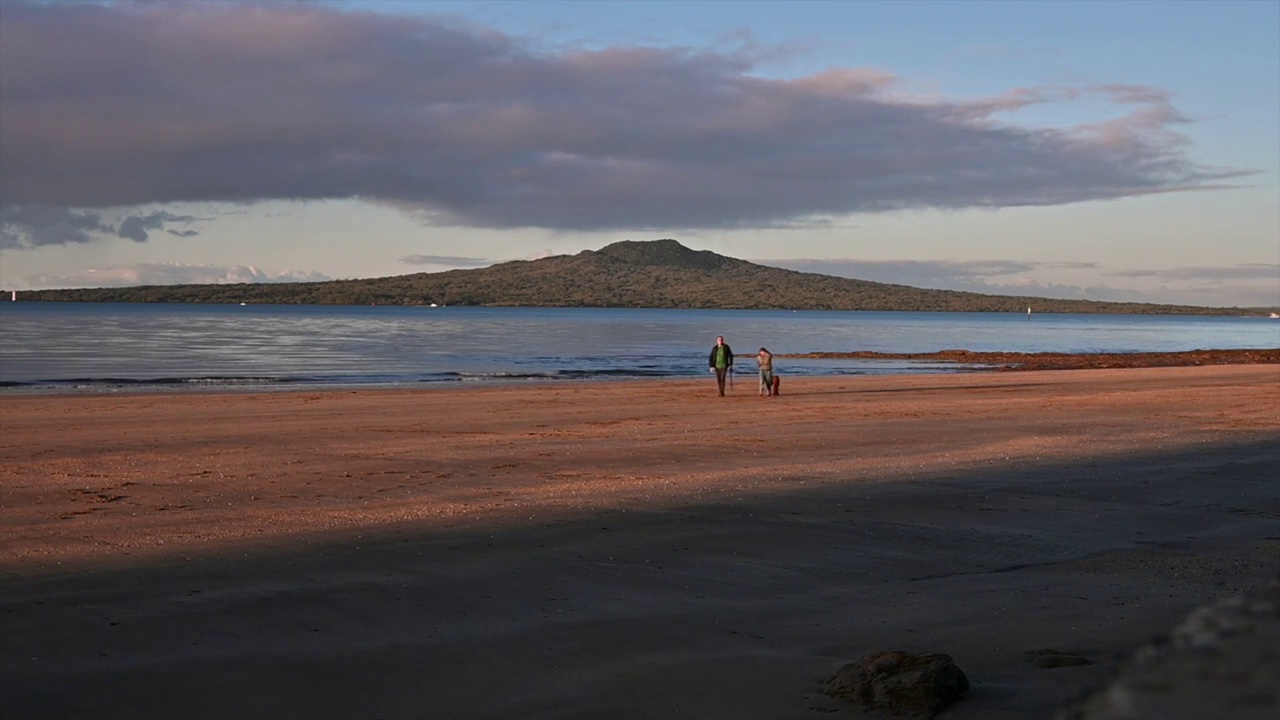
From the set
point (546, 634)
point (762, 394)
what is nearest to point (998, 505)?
point (546, 634)

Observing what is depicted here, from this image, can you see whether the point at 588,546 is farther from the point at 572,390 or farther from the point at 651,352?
the point at 651,352

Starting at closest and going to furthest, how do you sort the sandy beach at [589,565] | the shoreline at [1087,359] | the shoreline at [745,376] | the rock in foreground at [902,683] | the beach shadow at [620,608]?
the rock in foreground at [902,683] → the beach shadow at [620,608] → the sandy beach at [589,565] → the shoreline at [745,376] → the shoreline at [1087,359]

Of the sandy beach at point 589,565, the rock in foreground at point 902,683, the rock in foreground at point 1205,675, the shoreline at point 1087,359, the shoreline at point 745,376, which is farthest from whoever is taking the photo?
the shoreline at point 1087,359

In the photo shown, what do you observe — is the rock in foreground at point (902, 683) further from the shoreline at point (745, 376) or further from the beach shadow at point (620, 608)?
the shoreline at point (745, 376)

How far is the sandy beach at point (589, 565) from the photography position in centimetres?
651

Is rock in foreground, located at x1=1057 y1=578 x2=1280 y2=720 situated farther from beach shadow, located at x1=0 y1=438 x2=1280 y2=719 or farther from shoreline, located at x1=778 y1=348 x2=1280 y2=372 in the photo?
shoreline, located at x1=778 y1=348 x2=1280 y2=372

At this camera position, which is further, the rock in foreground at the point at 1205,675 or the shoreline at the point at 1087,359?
the shoreline at the point at 1087,359

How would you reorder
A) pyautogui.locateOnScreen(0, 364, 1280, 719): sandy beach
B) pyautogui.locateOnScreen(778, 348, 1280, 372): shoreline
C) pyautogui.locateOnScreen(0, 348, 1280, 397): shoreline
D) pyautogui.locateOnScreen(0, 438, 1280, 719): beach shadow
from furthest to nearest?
pyautogui.locateOnScreen(778, 348, 1280, 372): shoreline → pyautogui.locateOnScreen(0, 348, 1280, 397): shoreline → pyautogui.locateOnScreen(0, 364, 1280, 719): sandy beach → pyautogui.locateOnScreen(0, 438, 1280, 719): beach shadow

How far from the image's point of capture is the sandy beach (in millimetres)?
6508

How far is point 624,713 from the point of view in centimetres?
612

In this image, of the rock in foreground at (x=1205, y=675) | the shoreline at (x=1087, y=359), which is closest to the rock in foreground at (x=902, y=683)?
the rock in foreground at (x=1205, y=675)

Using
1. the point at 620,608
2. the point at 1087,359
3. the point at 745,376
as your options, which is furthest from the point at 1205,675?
the point at 1087,359

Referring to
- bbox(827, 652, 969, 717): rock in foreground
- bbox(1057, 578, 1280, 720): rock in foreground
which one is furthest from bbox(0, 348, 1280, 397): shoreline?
bbox(1057, 578, 1280, 720): rock in foreground

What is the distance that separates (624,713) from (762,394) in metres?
25.9
